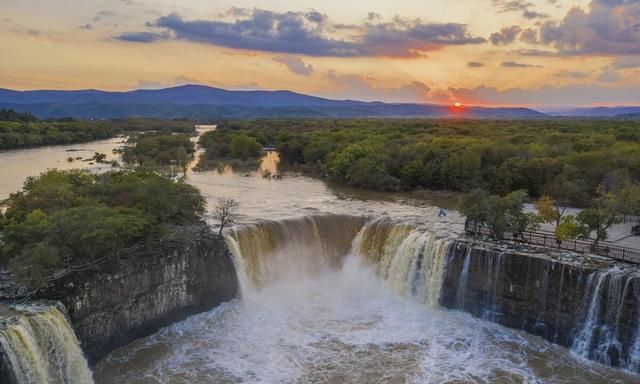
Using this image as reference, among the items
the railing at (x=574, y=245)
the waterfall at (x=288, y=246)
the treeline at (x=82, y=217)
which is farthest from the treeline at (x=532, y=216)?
the treeline at (x=82, y=217)

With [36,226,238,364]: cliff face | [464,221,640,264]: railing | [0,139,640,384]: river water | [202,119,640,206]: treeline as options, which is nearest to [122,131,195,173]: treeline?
[202,119,640,206]: treeline

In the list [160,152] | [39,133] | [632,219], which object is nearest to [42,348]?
[632,219]

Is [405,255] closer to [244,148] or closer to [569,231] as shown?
[569,231]


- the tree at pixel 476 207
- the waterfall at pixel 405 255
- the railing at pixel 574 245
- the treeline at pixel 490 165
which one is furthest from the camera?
the treeline at pixel 490 165

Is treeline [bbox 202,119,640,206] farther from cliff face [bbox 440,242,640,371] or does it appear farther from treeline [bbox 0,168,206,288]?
treeline [bbox 0,168,206,288]

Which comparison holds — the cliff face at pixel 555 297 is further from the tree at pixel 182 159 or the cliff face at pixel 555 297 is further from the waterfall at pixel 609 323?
the tree at pixel 182 159

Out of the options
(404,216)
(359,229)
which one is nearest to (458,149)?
(404,216)
